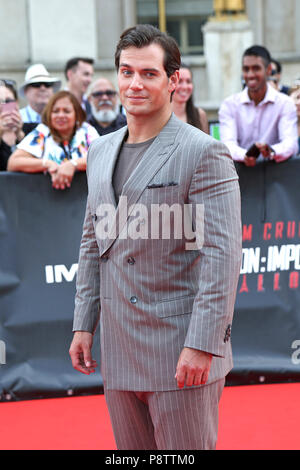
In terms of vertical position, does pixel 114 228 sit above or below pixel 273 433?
above

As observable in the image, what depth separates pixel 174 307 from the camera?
216 cm

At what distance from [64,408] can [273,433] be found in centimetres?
128

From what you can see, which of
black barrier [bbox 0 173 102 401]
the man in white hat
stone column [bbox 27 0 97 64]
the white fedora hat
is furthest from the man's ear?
stone column [bbox 27 0 97 64]

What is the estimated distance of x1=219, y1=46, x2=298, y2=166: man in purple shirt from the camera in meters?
4.82

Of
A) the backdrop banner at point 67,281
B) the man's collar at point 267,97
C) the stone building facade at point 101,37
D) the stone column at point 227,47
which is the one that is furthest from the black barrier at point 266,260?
the stone column at point 227,47

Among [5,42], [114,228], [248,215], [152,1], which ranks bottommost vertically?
[248,215]

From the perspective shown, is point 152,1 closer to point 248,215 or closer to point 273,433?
point 248,215

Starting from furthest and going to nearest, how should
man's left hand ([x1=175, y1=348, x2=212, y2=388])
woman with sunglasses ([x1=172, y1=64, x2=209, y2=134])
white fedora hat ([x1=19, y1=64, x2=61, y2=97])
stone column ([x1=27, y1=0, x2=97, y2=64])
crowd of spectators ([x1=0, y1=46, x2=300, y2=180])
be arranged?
stone column ([x1=27, y1=0, x2=97, y2=64]) < white fedora hat ([x1=19, y1=64, x2=61, y2=97]) < woman with sunglasses ([x1=172, y1=64, x2=209, y2=134]) < crowd of spectators ([x1=0, y1=46, x2=300, y2=180]) < man's left hand ([x1=175, y1=348, x2=212, y2=388])

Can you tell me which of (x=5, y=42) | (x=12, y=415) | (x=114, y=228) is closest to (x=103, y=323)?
(x=114, y=228)

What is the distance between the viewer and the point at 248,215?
4.48m

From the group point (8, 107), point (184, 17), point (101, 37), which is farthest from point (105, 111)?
point (184, 17)

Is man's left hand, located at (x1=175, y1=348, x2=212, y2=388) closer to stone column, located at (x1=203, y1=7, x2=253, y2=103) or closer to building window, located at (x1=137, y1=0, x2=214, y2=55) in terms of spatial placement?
stone column, located at (x1=203, y1=7, x2=253, y2=103)

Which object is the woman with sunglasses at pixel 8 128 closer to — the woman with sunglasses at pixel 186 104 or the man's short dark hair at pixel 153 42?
the woman with sunglasses at pixel 186 104
